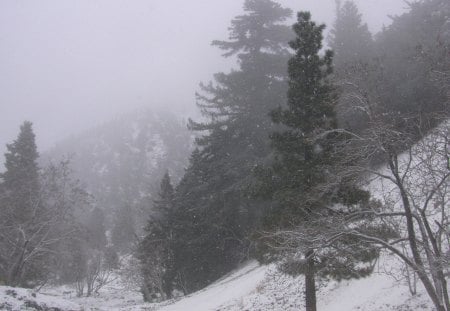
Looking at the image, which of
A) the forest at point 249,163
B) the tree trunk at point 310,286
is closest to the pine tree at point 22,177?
the forest at point 249,163

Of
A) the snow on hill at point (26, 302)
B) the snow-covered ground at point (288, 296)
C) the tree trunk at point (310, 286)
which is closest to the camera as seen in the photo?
the tree trunk at point (310, 286)

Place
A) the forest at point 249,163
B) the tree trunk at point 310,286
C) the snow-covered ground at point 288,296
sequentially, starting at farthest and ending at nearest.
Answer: the forest at point 249,163 → the snow-covered ground at point 288,296 → the tree trunk at point 310,286

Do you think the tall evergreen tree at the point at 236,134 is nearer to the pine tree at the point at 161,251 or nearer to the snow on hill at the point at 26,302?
the pine tree at the point at 161,251

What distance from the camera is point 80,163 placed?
189875 millimetres

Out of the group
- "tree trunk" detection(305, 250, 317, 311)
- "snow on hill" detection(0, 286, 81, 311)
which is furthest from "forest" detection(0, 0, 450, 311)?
"snow on hill" detection(0, 286, 81, 311)

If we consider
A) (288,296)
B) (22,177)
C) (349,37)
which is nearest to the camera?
(288,296)

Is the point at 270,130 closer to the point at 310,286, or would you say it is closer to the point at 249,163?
the point at 249,163

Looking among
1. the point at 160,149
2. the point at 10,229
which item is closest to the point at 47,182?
the point at 10,229

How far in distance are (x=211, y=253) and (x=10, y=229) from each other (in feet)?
48.6

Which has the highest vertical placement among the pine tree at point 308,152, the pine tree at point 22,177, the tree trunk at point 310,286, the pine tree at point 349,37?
the pine tree at point 349,37

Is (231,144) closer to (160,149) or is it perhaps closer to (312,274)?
(312,274)

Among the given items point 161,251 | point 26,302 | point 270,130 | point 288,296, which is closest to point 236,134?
point 270,130

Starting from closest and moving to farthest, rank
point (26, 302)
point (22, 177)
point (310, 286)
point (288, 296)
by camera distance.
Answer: point (310, 286) → point (26, 302) → point (288, 296) → point (22, 177)

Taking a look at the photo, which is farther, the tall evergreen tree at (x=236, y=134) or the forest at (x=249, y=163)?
the tall evergreen tree at (x=236, y=134)
